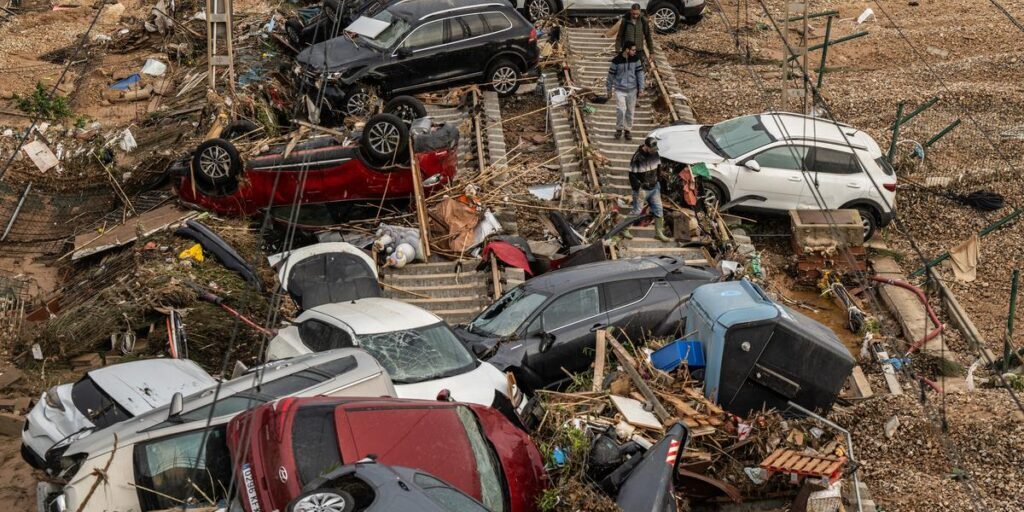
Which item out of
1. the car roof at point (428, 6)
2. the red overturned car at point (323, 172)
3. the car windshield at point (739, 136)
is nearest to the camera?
the red overturned car at point (323, 172)

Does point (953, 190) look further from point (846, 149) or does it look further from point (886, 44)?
point (886, 44)

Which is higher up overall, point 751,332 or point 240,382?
point 240,382

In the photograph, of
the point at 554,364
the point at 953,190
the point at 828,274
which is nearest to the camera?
the point at 554,364

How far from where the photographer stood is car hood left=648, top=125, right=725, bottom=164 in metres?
16.6

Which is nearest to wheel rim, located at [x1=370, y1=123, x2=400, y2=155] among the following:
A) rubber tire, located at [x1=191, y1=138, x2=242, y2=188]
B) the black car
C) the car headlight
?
rubber tire, located at [x1=191, y1=138, x2=242, y2=188]

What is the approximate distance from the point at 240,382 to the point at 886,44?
736 inches

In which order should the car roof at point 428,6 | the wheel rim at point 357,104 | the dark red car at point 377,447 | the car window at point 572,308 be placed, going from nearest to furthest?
the dark red car at point 377,447
the car window at point 572,308
the wheel rim at point 357,104
the car roof at point 428,6

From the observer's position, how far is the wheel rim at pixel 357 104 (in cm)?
1889

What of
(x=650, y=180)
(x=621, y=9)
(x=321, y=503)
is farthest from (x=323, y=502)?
(x=621, y=9)

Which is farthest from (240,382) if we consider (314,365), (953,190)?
(953,190)

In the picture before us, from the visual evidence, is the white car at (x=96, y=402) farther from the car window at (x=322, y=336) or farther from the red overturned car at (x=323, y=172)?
the red overturned car at (x=323, y=172)

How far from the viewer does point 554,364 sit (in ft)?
38.5

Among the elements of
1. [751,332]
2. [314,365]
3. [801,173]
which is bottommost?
[801,173]

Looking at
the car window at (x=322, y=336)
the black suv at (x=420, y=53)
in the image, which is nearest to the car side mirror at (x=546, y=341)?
the car window at (x=322, y=336)
